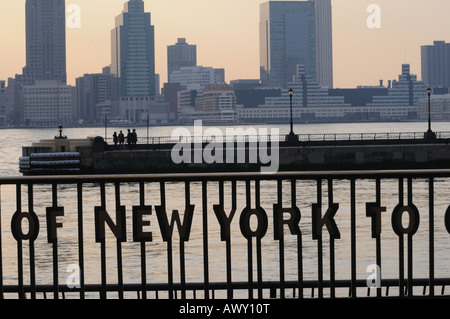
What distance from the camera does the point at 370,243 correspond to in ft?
88.3

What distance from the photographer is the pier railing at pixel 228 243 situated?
786 centimetres

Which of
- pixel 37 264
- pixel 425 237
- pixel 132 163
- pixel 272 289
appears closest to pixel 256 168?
pixel 132 163

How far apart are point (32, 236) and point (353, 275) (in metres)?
2.85

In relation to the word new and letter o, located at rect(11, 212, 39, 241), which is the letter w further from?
letter o, located at rect(11, 212, 39, 241)

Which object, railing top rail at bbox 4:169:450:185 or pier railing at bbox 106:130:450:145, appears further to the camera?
pier railing at bbox 106:130:450:145

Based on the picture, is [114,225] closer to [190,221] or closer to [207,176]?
[190,221]

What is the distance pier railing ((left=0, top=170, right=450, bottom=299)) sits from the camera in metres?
7.86

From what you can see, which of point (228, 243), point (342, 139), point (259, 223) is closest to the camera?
point (259, 223)

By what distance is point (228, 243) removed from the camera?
25.8ft

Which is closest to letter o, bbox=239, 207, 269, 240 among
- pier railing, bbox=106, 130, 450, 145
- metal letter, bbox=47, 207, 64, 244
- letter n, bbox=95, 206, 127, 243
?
letter n, bbox=95, 206, 127, 243

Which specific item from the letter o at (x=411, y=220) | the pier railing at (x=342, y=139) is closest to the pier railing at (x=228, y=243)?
the letter o at (x=411, y=220)

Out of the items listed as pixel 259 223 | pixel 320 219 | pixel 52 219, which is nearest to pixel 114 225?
pixel 52 219
